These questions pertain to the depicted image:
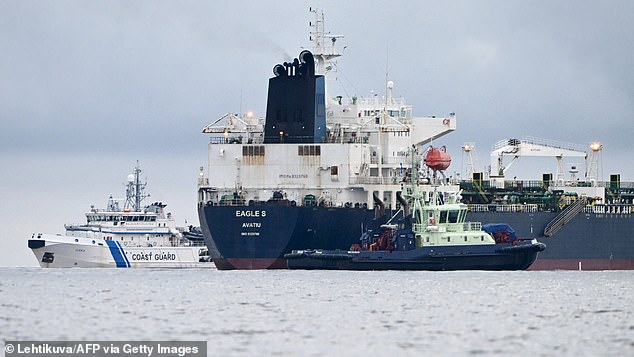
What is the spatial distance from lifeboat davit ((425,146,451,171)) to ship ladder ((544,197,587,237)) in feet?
30.7

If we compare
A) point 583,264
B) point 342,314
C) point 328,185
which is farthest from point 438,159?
point 342,314

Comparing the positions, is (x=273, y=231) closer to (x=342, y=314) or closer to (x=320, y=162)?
(x=320, y=162)

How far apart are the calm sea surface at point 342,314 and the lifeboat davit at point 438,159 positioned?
39.0 feet

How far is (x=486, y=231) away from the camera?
87938 millimetres

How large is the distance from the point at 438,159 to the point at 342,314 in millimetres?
37031

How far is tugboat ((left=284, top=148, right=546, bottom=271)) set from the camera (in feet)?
276

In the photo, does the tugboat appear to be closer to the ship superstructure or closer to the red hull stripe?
the ship superstructure

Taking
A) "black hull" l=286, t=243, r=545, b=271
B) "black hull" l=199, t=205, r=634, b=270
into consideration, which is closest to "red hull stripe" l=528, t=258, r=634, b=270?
"black hull" l=199, t=205, r=634, b=270

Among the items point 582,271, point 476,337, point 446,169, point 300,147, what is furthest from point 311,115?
point 476,337

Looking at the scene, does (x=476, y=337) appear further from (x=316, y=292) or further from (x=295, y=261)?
(x=295, y=261)

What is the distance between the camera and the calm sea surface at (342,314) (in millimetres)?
47562

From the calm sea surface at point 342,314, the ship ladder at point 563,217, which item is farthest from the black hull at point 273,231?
the ship ladder at point 563,217

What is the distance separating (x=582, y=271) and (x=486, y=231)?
481 inches

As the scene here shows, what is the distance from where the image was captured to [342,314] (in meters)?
56.3
